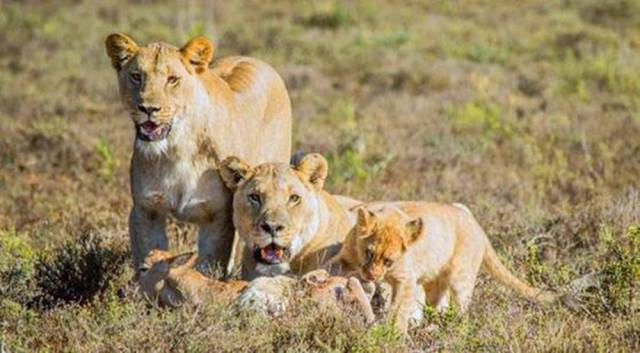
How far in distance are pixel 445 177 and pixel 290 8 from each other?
1238cm

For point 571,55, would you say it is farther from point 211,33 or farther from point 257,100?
point 257,100

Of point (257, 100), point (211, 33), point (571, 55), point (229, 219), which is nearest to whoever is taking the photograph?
point (229, 219)

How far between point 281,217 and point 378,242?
0.55 metres

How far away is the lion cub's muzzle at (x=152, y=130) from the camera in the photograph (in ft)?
22.6

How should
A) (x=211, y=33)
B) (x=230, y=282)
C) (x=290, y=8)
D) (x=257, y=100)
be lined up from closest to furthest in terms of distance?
(x=230, y=282)
(x=257, y=100)
(x=211, y=33)
(x=290, y=8)

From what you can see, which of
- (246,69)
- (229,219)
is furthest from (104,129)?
(229,219)

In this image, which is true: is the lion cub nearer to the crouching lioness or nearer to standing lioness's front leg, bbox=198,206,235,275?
the crouching lioness

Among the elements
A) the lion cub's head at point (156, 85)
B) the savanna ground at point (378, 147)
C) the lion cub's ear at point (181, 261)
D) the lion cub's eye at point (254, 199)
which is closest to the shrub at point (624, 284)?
the savanna ground at point (378, 147)

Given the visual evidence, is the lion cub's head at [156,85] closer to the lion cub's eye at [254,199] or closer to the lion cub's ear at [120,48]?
the lion cub's ear at [120,48]

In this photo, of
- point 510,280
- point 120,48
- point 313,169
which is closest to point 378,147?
point 510,280

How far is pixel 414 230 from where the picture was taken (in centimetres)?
705

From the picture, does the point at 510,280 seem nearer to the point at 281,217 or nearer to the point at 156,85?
the point at 281,217

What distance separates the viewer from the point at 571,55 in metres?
18.8

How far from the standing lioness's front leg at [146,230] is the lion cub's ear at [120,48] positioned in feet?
2.79
